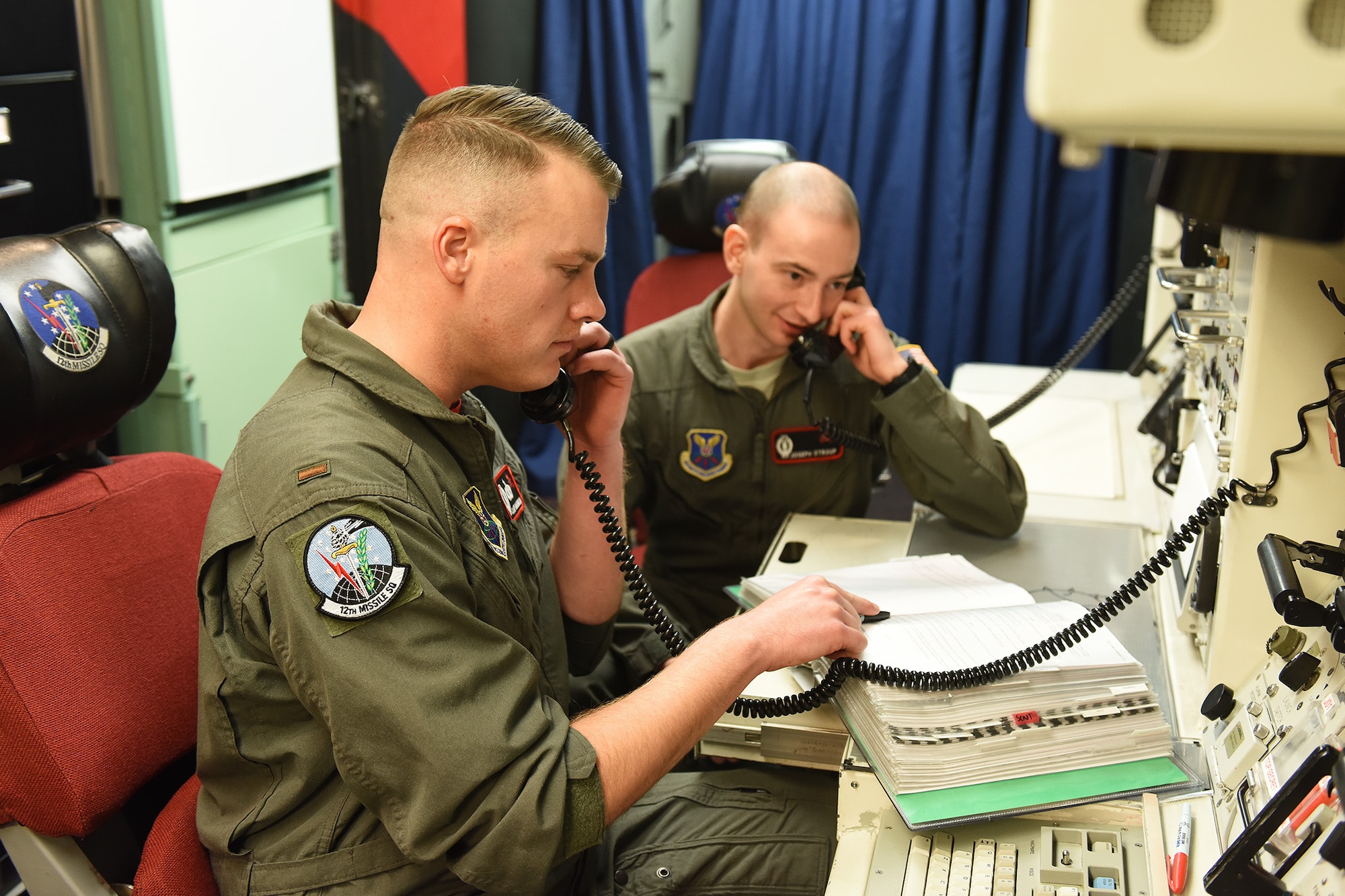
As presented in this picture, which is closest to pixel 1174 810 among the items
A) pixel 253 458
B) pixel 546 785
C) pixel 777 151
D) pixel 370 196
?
pixel 546 785

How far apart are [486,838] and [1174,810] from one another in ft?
2.18

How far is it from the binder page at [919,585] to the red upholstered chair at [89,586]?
728 millimetres

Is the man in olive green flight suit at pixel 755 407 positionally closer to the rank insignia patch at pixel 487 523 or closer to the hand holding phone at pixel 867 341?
the hand holding phone at pixel 867 341

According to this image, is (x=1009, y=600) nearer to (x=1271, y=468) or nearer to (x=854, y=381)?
(x=1271, y=468)

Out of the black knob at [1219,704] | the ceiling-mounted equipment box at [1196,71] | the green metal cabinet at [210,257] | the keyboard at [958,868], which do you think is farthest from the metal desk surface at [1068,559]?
the green metal cabinet at [210,257]

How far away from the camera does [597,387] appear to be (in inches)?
59.3

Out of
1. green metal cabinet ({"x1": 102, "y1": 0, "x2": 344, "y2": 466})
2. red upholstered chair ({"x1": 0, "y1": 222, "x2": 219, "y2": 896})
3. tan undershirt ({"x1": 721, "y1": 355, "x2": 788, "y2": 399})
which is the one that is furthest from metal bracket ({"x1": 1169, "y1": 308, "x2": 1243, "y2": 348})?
green metal cabinet ({"x1": 102, "y1": 0, "x2": 344, "y2": 466})

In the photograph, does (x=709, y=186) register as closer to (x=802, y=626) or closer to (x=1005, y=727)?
(x=802, y=626)

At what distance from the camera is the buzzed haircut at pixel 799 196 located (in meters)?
1.87

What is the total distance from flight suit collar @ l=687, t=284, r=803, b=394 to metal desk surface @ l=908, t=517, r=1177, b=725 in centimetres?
35

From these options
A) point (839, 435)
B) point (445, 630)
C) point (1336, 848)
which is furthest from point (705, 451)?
point (1336, 848)

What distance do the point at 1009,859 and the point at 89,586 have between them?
3.11 feet

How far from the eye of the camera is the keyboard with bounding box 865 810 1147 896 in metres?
0.99

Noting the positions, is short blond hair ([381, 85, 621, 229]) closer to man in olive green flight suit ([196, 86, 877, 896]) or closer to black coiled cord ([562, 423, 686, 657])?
man in olive green flight suit ([196, 86, 877, 896])
